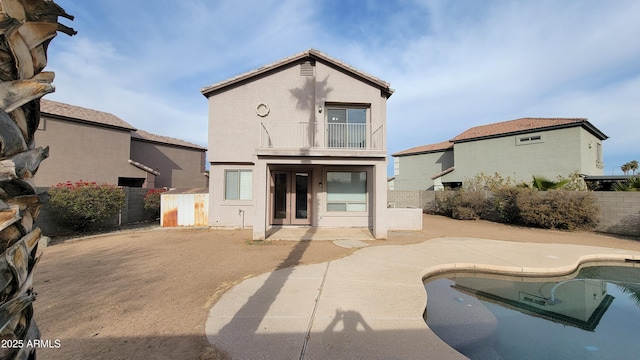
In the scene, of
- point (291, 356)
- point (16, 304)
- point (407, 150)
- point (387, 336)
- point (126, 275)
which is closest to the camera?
point (16, 304)

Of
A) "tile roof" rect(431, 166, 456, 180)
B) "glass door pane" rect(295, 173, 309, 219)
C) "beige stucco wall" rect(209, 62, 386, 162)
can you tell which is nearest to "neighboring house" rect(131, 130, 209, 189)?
"beige stucco wall" rect(209, 62, 386, 162)

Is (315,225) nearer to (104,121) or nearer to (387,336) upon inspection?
(387,336)

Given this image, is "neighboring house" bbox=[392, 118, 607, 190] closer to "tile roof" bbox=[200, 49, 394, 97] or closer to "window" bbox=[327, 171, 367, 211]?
"tile roof" bbox=[200, 49, 394, 97]

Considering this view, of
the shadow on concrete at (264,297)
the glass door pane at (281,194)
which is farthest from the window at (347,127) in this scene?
the shadow on concrete at (264,297)

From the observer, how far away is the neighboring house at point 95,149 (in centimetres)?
1455

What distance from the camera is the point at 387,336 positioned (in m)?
3.30

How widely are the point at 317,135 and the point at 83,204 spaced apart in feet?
32.7

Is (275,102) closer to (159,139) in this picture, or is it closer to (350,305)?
(350,305)

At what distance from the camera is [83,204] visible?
33.7ft

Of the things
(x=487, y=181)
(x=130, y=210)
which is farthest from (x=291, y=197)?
(x=487, y=181)

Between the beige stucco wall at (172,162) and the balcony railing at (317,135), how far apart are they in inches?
521

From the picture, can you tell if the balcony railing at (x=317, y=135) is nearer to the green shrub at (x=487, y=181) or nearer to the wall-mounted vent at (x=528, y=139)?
the green shrub at (x=487, y=181)

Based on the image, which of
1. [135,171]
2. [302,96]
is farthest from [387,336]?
[135,171]

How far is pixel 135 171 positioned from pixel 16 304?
20.1 m
